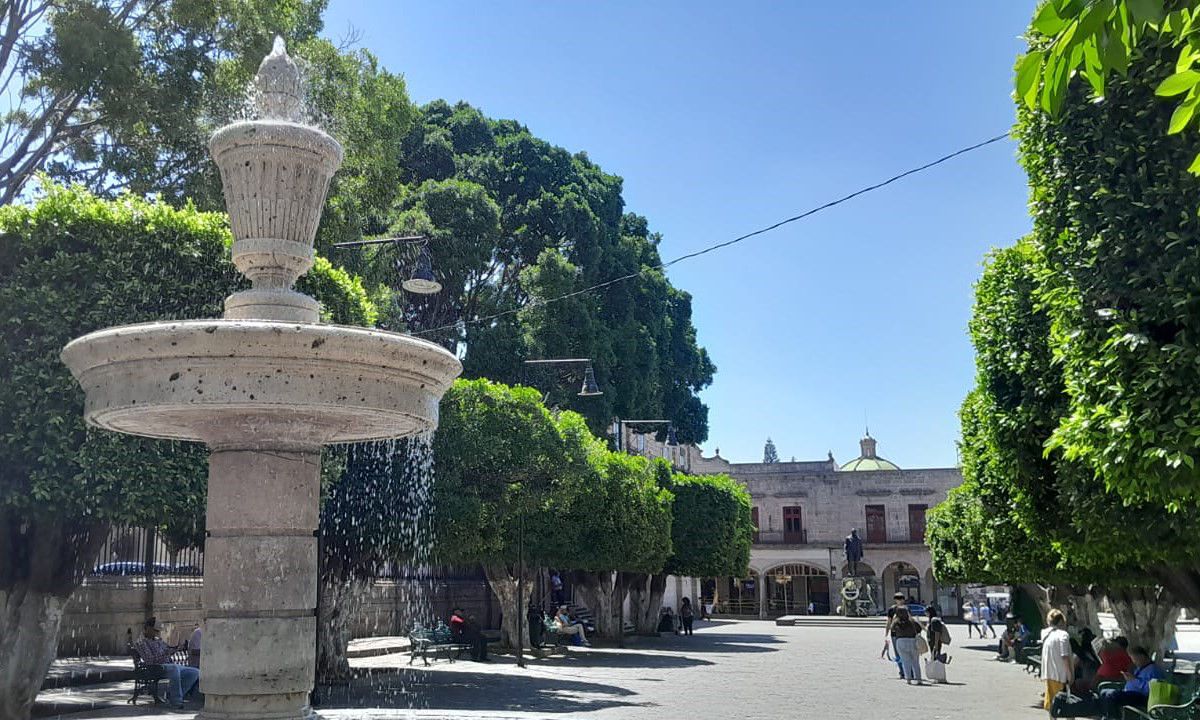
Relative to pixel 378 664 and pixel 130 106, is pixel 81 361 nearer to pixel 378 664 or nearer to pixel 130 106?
pixel 130 106

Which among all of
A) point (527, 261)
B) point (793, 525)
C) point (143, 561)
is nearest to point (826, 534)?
point (793, 525)

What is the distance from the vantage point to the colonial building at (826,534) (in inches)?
2231

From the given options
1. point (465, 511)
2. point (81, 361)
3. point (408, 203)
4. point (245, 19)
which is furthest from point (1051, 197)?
point (408, 203)

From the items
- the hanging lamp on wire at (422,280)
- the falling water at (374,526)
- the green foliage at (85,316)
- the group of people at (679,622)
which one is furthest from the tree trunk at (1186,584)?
the group of people at (679,622)

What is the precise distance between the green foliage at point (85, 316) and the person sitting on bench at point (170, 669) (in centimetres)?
380

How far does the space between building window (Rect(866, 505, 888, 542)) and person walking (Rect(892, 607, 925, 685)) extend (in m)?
39.5

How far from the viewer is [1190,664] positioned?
21375 mm

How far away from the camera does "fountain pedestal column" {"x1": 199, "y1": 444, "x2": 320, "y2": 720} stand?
5.46 meters

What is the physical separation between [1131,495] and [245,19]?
1585cm

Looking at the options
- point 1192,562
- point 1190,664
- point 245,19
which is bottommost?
point 1190,664

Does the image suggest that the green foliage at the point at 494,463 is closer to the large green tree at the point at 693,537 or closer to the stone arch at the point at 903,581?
the large green tree at the point at 693,537

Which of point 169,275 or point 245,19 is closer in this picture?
point 169,275

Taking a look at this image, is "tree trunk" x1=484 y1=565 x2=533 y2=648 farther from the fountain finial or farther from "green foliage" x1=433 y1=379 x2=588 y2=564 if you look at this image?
the fountain finial

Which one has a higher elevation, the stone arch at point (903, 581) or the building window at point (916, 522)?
the building window at point (916, 522)
